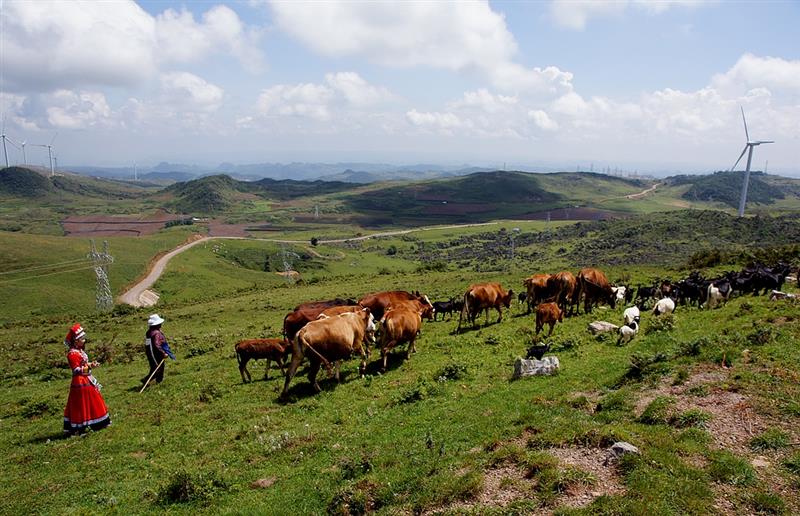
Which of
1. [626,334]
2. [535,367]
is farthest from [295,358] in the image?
[626,334]

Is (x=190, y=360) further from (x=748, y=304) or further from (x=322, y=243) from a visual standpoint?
(x=322, y=243)

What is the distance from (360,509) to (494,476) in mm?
2431

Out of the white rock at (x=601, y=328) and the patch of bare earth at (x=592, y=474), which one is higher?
the patch of bare earth at (x=592, y=474)

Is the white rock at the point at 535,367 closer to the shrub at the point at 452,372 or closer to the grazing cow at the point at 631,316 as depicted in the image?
the shrub at the point at 452,372

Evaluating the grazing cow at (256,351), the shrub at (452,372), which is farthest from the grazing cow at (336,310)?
the shrub at (452,372)

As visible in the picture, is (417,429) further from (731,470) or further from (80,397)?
(80,397)

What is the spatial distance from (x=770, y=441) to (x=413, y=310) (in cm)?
1302

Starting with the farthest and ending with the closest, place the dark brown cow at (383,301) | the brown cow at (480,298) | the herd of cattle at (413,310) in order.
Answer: the brown cow at (480,298) → the dark brown cow at (383,301) → the herd of cattle at (413,310)

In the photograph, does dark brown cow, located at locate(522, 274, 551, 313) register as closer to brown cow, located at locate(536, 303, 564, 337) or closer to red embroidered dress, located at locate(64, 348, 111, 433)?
brown cow, located at locate(536, 303, 564, 337)

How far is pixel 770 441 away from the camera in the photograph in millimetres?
8250

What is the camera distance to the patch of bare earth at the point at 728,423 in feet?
23.4

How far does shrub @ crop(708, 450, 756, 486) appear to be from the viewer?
7348mm

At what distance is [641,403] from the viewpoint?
10234 mm

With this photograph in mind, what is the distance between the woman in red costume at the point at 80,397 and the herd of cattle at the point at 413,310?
4786mm
